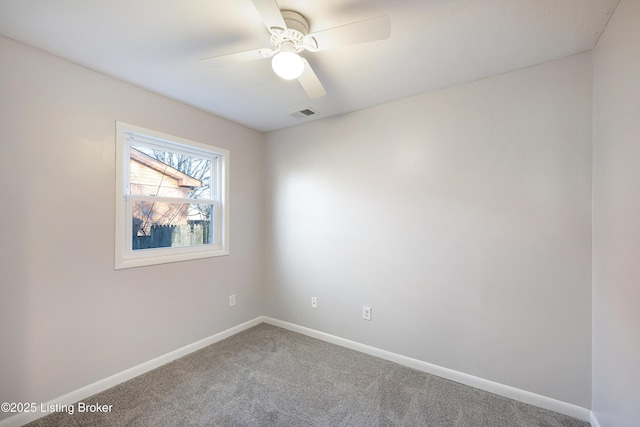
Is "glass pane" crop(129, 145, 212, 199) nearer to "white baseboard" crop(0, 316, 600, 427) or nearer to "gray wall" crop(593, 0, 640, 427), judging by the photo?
"white baseboard" crop(0, 316, 600, 427)

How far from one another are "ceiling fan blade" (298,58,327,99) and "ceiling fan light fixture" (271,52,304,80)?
8 cm

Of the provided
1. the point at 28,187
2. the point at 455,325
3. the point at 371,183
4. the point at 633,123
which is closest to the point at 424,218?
the point at 371,183

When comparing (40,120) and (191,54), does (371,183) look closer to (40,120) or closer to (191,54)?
(191,54)

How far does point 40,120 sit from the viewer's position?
68.4 inches

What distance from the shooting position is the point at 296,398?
192cm

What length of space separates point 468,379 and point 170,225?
9.59ft

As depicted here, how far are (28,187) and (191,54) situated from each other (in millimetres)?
1356

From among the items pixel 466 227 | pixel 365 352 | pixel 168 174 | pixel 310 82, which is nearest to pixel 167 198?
pixel 168 174

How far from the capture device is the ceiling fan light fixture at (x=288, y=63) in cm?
139

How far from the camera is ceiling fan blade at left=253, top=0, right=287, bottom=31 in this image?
112 cm

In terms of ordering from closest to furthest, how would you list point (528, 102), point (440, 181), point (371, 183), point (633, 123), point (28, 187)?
point (633, 123)
point (28, 187)
point (528, 102)
point (440, 181)
point (371, 183)

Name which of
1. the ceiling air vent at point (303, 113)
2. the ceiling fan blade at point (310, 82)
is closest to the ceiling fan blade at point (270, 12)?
the ceiling fan blade at point (310, 82)

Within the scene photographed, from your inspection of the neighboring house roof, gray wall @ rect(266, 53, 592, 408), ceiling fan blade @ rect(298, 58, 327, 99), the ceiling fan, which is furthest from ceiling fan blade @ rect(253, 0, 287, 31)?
the neighboring house roof

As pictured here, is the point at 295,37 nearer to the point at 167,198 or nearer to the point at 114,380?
the point at 167,198
